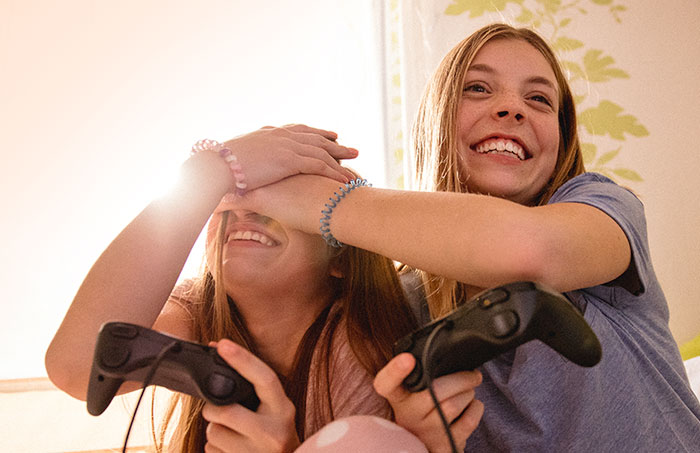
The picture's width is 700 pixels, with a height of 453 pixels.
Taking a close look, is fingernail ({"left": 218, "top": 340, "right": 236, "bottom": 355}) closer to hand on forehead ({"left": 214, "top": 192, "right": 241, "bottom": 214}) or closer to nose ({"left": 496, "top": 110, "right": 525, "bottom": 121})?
hand on forehead ({"left": 214, "top": 192, "right": 241, "bottom": 214})

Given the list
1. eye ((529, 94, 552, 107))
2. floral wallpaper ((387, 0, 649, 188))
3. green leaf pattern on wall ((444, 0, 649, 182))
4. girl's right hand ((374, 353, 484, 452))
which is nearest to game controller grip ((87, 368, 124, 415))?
girl's right hand ((374, 353, 484, 452))

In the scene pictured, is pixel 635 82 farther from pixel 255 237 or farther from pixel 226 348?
pixel 226 348

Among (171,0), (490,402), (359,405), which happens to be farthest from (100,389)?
(171,0)

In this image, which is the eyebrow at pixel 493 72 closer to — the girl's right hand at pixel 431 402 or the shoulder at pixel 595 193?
the shoulder at pixel 595 193

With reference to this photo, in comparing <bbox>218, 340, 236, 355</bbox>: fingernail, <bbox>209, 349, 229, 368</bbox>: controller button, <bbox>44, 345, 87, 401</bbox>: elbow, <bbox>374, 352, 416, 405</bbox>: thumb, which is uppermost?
<bbox>218, 340, 236, 355</bbox>: fingernail

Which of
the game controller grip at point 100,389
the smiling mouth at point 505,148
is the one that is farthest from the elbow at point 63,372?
the smiling mouth at point 505,148

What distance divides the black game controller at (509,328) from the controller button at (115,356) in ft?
0.73

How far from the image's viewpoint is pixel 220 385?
17.7 inches

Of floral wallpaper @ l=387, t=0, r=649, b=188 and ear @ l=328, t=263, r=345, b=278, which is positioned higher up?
floral wallpaper @ l=387, t=0, r=649, b=188

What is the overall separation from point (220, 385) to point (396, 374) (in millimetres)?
140

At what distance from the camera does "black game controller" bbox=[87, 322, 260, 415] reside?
1.40 feet

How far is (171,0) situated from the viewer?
5.96 ft

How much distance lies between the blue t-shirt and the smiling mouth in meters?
0.15

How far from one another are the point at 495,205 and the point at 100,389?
14.4 inches
